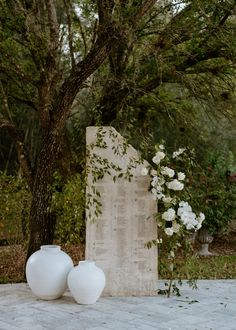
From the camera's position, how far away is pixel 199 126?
26.9 feet

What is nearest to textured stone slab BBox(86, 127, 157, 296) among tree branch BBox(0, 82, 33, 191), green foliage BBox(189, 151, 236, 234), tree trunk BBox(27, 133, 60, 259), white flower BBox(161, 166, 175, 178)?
white flower BBox(161, 166, 175, 178)

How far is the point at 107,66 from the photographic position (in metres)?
7.05

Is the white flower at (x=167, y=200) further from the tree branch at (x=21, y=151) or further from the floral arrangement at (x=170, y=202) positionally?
the tree branch at (x=21, y=151)

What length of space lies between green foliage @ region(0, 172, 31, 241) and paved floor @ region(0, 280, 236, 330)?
128 centimetres

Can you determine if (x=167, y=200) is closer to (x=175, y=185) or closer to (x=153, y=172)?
(x=175, y=185)

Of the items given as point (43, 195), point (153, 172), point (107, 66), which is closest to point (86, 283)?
point (153, 172)

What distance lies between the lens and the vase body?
4.65m

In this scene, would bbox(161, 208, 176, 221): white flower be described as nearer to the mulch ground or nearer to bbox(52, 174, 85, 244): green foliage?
bbox(52, 174, 85, 244): green foliage

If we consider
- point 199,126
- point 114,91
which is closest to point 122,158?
point 114,91

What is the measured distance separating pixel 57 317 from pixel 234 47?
3559 millimetres

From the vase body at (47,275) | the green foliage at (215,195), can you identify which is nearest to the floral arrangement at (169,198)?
the vase body at (47,275)

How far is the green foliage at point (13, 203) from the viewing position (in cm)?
612

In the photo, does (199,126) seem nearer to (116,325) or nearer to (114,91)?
(114,91)

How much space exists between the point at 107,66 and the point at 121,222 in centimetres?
Result: 283
